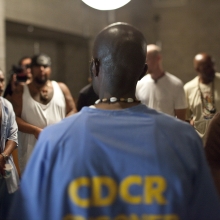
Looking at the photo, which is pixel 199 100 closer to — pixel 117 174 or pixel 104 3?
pixel 104 3

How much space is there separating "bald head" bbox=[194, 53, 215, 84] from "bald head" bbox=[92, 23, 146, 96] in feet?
11.5

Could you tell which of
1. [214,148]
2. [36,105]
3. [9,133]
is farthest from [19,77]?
[214,148]

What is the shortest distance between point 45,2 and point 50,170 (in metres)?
6.65

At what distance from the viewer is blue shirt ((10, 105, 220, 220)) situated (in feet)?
4.08

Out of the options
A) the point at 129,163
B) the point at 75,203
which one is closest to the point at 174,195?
the point at 129,163

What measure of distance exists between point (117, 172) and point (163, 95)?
10.1 feet

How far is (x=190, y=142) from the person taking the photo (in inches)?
51.3

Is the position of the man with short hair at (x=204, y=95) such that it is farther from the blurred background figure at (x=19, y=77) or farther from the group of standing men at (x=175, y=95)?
the blurred background figure at (x=19, y=77)

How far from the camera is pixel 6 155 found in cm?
348

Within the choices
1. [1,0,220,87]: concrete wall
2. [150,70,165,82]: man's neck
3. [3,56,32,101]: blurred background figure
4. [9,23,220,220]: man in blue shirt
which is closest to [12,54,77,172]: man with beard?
[3,56,32,101]: blurred background figure

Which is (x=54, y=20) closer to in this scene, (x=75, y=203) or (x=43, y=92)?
(x=43, y=92)

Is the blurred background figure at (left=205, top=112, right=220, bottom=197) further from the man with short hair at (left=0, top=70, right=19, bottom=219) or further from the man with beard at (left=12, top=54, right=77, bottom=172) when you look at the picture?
the man with beard at (left=12, top=54, right=77, bottom=172)

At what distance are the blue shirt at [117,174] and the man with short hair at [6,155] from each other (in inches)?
87.9

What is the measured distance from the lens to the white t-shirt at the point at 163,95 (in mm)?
4262
